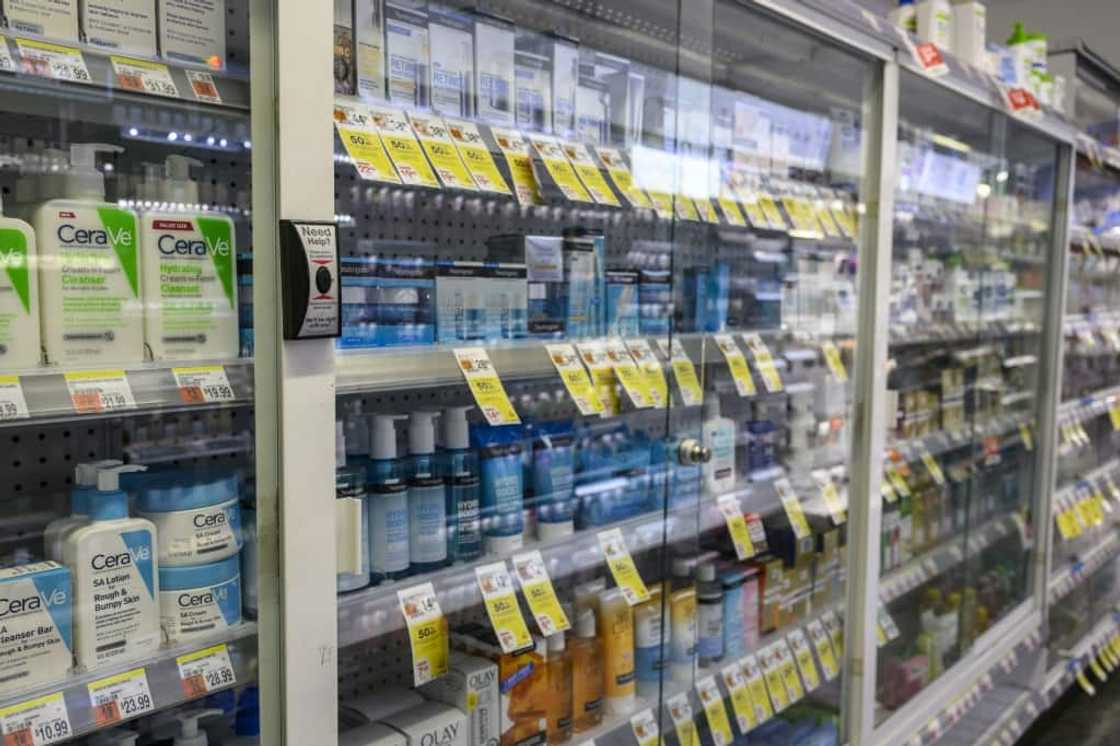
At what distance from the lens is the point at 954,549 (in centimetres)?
314

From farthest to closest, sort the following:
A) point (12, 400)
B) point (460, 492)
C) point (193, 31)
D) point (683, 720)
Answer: point (683, 720), point (460, 492), point (193, 31), point (12, 400)

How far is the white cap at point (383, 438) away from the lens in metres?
1.47

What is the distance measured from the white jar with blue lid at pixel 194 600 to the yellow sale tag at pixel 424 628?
0.85 feet

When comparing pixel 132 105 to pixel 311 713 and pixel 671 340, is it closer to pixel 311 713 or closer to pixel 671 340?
pixel 311 713

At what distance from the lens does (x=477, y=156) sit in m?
1.46

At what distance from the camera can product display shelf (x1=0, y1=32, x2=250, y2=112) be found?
3.40 feet

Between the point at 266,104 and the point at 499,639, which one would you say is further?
the point at 499,639

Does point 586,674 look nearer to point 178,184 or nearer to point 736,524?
point 736,524

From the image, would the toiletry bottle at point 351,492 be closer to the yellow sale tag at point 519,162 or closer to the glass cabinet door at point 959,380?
the yellow sale tag at point 519,162

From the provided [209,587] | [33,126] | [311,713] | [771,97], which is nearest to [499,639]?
[311,713]

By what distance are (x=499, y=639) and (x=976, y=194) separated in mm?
2621

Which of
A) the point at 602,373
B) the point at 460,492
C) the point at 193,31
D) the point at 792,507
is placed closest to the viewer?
the point at 193,31

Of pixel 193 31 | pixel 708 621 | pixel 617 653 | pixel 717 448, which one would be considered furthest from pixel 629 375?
pixel 193 31

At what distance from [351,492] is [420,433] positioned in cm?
16
